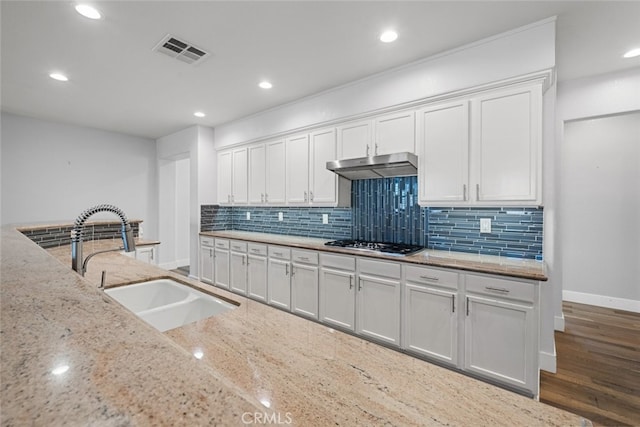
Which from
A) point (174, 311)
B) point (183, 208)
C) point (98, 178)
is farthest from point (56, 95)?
point (174, 311)

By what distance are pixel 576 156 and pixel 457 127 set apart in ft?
9.15

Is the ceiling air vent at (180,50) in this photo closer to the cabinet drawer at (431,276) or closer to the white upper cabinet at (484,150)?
the white upper cabinet at (484,150)

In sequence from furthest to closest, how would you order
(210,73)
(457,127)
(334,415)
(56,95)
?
(56,95) < (210,73) < (457,127) < (334,415)

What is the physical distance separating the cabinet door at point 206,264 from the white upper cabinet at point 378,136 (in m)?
2.72

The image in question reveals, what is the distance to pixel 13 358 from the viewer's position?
40 centimetres

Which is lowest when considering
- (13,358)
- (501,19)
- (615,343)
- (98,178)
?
(615,343)

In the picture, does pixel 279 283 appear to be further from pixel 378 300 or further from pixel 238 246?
pixel 378 300

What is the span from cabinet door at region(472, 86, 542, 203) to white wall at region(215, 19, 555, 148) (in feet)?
0.65

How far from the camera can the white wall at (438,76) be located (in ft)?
6.88

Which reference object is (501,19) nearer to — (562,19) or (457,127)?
(562,19)

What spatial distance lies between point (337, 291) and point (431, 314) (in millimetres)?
944

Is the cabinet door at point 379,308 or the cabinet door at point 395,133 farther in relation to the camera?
the cabinet door at point 395,133

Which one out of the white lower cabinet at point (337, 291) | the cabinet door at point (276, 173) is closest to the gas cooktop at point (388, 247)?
the white lower cabinet at point (337, 291)

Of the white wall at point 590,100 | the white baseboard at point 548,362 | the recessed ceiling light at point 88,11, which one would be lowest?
the white baseboard at point 548,362
